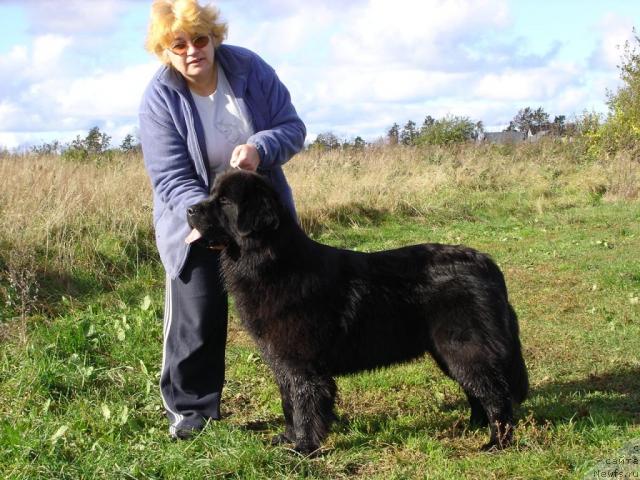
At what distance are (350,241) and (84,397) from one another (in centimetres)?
671

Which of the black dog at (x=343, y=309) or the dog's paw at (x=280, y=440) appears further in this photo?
the dog's paw at (x=280, y=440)

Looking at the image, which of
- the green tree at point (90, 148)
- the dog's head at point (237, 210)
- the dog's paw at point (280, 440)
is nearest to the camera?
the dog's head at point (237, 210)

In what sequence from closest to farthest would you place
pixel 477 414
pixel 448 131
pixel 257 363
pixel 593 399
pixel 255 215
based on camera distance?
pixel 255 215
pixel 477 414
pixel 593 399
pixel 257 363
pixel 448 131

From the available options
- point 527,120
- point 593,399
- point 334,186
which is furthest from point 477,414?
point 527,120

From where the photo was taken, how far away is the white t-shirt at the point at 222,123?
4.14m

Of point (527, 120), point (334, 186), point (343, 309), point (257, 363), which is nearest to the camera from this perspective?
point (343, 309)

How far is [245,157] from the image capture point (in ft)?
12.7

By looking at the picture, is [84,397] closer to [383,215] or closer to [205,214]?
[205,214]

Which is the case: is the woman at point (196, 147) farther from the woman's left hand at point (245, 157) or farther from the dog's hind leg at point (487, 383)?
the dog's hind leg at point (487, 383)

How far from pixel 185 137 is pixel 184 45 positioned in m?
0.51

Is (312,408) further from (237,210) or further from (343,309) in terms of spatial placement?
(237,210)

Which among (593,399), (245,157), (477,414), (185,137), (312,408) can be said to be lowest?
(593,399)

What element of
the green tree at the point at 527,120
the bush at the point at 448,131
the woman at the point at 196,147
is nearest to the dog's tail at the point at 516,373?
the woman at the point at 196,147

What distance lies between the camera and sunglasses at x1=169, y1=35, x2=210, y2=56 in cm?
397
